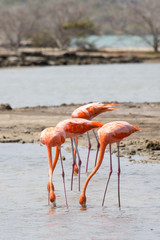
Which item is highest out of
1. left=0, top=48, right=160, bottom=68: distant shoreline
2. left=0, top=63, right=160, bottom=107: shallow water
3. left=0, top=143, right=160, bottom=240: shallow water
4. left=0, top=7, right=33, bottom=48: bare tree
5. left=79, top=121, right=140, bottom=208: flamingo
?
left=0, top=7, right=33, bottom=48: bare tree

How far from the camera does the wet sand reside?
1053cm

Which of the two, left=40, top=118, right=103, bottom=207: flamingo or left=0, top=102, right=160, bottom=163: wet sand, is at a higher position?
left=40, top=118, right=103, bottom=207: flamingo

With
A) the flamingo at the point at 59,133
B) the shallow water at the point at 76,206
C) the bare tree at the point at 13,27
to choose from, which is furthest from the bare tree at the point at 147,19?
the flamingo at the point at 59,133

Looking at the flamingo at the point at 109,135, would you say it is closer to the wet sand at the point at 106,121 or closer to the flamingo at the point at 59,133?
the flamingo at the point at 59,133

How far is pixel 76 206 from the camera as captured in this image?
738 centimetres

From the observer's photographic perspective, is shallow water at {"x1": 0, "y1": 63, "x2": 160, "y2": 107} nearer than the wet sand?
No

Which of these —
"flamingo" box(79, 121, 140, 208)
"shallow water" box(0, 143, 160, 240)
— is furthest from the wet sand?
"flamingo" box(79, 121, 140, 208)

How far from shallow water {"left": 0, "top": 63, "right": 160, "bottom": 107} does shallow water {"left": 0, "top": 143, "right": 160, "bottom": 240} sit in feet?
33.4

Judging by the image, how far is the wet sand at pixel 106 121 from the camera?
415 inches

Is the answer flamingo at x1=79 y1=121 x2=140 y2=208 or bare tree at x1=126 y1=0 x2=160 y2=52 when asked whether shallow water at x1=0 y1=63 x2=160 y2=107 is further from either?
flamingo at x1=79 y1=121 x2=140 y2=208

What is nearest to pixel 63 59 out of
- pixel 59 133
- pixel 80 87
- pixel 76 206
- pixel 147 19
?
pixel 147 19

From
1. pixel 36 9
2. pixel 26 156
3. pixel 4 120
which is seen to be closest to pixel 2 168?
pixel 26 156

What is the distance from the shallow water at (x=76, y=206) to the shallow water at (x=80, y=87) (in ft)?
33.4

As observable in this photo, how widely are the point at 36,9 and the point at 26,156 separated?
5080cm
